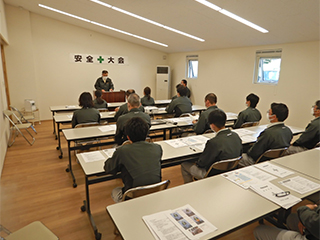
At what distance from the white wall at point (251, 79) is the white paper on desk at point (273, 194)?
442 centimetres

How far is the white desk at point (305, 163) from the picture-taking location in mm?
2031

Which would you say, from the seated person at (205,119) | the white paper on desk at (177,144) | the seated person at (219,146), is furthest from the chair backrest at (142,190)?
the seated person at (205,119)

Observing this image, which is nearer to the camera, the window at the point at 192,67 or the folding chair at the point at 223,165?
the folding chair at the point at 223,165

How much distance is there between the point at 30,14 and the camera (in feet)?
22.5

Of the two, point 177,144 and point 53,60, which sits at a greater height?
point 53,60

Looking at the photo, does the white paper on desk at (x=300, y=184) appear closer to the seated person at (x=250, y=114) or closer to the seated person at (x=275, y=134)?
the seated person at (x=275, y=134)

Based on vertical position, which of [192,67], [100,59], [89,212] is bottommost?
[89,212]

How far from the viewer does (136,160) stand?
183cm

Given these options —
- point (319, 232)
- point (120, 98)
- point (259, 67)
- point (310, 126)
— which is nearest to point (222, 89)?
point (259, 67)

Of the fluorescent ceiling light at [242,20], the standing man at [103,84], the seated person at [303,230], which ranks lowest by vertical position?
the seated person at [303,230]

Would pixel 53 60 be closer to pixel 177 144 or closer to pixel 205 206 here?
pixel 177 144

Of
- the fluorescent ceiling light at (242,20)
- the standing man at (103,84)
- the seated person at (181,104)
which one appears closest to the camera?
the fluorescent ceiling light at (242,20)

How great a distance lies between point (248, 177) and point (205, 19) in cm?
420

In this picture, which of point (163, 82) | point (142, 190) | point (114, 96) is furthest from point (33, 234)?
point (163, 82)
